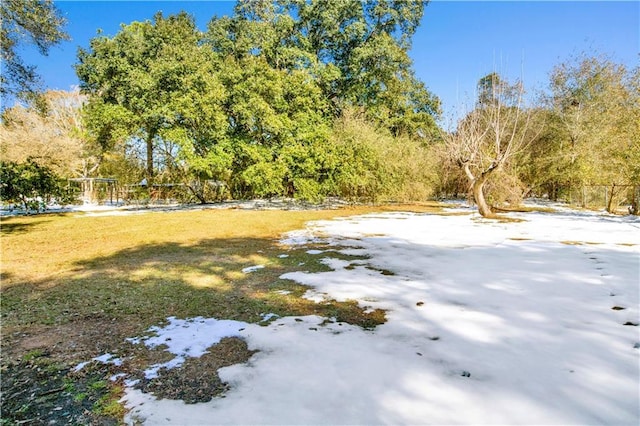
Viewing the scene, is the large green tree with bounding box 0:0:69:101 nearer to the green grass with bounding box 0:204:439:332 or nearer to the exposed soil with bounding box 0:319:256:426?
the green grass with bounding box 0:204:439:332

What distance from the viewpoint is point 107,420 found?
208cm

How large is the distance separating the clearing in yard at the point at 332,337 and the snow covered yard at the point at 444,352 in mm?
14

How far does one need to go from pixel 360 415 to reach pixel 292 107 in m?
20.7


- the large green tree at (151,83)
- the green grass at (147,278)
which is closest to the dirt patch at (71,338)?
the green grass at (147,278)

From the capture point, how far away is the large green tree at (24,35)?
8.98 m

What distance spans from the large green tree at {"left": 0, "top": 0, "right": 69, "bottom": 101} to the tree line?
6759mm

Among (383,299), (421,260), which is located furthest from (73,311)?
(421,260)

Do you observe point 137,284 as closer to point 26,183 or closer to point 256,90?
point 26,183

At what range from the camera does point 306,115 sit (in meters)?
20.8

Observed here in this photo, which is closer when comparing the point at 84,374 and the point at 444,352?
the point at 84,374

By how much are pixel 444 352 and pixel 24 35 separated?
12719mm

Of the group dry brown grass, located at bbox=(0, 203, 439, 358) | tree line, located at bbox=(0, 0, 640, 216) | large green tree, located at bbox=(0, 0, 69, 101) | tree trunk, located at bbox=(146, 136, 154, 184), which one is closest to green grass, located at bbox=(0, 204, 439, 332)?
dry brown grass, located at bbox=(0, 203, 439, 358)

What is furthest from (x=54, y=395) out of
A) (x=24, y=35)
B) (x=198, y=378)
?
(x=24, y=35)

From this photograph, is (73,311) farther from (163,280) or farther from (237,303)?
(237,303)
